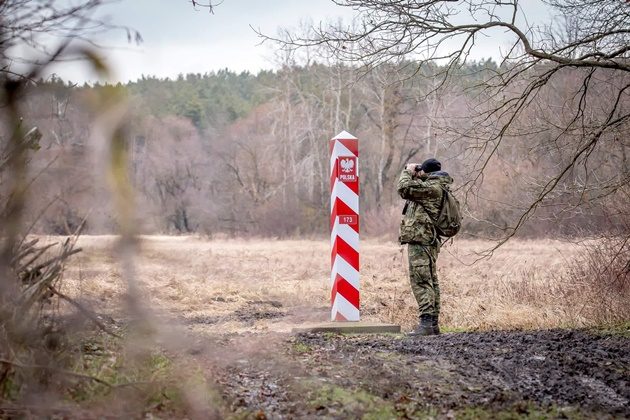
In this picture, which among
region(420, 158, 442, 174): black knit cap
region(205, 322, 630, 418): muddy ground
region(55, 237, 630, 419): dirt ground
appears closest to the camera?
region(55, 237, 630, 419): dirt ground

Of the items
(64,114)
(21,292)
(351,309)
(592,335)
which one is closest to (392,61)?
(351,309)

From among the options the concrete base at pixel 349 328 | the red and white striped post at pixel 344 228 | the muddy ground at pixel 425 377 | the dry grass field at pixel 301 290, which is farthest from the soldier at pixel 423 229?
the muddy ground at pixel 425 377

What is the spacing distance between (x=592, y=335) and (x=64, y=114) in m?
7.21

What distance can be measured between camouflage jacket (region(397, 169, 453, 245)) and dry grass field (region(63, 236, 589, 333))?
64cm

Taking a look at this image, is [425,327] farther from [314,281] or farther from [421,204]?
[314,281]

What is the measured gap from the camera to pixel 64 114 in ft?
9.85

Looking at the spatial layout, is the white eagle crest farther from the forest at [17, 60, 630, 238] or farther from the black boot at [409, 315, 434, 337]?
the black boot at [409, 315, 434, 337]

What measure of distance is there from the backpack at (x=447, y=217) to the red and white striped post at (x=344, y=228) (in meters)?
1.03

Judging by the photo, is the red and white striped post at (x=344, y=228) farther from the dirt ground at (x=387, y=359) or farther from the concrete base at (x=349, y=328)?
the dirt ground at (x=387, y=359)

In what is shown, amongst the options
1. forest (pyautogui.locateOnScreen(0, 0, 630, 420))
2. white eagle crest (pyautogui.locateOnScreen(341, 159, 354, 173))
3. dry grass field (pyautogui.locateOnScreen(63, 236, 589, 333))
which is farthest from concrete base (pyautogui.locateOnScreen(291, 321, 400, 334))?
white eagle crest (pyautogui.locateOnScreen(341, 159, 354, 173))

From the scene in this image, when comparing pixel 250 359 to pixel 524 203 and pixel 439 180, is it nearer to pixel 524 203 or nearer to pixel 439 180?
pixel 439 180

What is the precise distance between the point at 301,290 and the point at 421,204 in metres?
7.22

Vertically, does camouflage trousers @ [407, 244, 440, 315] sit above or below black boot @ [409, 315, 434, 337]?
above

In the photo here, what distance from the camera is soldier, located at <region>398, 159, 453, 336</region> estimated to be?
31.1 ft
